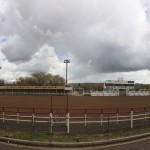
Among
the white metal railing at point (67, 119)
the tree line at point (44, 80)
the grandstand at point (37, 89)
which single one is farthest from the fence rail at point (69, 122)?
the tree line at point (44, 80)

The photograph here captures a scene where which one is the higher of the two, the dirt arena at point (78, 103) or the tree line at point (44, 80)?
the tree line at point (44, 80)

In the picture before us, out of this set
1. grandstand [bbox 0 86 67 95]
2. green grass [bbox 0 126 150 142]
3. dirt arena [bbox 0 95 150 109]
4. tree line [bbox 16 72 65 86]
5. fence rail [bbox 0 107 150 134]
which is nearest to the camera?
green grass [bbox 0 126 150 142]

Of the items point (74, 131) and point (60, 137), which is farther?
point (74, 131)

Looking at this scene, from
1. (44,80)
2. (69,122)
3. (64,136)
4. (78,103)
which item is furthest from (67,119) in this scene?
(44,80)

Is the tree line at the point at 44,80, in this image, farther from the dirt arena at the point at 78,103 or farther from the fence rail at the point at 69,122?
the fence rail at the point at 69,122

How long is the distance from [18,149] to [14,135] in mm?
3554

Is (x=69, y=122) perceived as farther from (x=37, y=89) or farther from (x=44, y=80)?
(x=44, y=80)

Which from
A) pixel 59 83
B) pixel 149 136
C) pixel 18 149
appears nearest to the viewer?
pixel 18 149

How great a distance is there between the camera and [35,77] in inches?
7520

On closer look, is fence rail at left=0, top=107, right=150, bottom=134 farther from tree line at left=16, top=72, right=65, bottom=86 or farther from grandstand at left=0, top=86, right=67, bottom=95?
tree line at left=16, top=72, right=65, bottom=86

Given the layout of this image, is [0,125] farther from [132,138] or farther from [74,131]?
[132,138]

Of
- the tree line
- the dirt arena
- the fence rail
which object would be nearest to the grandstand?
the tree line

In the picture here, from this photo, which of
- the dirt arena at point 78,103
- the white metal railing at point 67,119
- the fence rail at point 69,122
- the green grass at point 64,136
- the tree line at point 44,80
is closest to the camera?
the green grass at point 64,136

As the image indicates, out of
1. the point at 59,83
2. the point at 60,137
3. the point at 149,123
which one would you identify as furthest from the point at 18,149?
the point at 59,83
